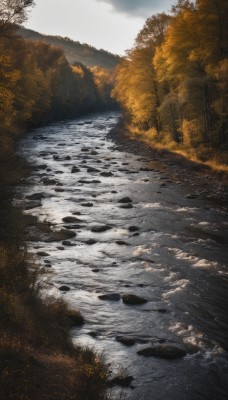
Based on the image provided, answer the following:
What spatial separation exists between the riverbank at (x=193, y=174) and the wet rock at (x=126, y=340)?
12.8 meters

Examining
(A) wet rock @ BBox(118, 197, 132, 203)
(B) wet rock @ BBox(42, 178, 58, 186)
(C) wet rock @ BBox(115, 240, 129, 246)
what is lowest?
(C) wet rock @ BBox(115, 240, 129, 246)

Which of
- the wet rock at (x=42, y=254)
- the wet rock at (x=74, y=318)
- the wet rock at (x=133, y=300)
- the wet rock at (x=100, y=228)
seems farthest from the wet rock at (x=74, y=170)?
the wet rock at (x=74, y=318)

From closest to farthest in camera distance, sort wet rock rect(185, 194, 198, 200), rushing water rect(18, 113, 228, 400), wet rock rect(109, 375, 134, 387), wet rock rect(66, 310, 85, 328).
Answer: wet rock rect(109, 375, 134, 387) < rushing water rect(18, 113, 228, 400) < wet rock rect(66, 310, 85, 328) < wet rock rect(185, 194, 198, 200)

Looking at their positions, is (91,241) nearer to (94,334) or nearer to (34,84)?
(94,334)

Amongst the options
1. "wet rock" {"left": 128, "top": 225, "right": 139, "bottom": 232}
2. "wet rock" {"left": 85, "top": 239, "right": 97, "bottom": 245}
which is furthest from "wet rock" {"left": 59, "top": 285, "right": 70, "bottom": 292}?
"wet rock" {"left": 128, "top": 225, "right": 139, "bottom": 232}

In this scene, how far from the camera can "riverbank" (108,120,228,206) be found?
22.7 meters

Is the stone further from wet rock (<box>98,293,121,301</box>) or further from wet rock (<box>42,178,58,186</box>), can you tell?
wet rock (<box>98,293,121,301</box>)

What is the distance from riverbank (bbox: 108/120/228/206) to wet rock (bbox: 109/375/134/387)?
14268 millimetres

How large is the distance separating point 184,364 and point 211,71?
21.5m

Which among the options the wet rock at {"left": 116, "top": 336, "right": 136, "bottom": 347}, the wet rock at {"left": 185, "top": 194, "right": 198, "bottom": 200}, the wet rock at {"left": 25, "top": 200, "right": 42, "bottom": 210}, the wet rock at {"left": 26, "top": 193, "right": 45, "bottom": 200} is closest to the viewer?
the wet rock at {"left": 116, "top": 336, "right": 136, "bottom": 347}

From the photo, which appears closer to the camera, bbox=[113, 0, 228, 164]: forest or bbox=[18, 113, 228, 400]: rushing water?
bbox=[18, 113, 228, 400]: rushing water

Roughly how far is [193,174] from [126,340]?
19.4 meters

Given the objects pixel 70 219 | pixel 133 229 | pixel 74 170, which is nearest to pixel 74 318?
pixel 133 229

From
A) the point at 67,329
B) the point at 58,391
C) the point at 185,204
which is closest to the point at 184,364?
the point at 67,329
